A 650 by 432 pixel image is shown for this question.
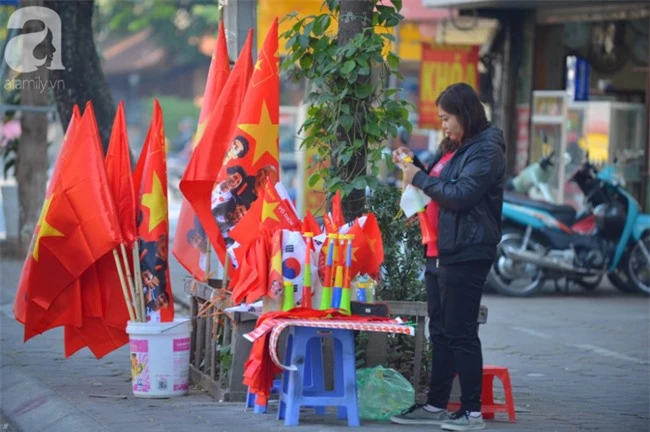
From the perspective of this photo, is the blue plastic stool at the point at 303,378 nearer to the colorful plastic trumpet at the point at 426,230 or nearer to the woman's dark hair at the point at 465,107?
the colorful plastic trumpet at the point at 426,230

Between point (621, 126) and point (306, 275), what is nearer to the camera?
point (306, 275)

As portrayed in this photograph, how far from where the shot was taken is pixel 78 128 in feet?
22.4

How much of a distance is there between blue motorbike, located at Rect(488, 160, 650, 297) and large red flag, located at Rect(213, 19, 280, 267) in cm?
610

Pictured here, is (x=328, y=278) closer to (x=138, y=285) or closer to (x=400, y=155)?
(x=400, y=155)

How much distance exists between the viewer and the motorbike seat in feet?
41.4

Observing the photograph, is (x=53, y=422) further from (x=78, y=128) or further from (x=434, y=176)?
(x=434, y=176)

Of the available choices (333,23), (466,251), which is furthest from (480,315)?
(333,23)

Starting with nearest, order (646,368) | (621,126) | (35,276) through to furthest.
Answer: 1. (35,276)
2. (646,368)
3. (621,126)

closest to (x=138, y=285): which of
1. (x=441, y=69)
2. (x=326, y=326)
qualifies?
(x=326, y=326)

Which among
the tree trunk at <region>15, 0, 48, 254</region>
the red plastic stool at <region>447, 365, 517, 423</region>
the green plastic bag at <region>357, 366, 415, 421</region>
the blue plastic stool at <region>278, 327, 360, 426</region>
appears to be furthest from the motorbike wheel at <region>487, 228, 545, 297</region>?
the blue plastic stool at <region>278, 327, 360, 426</region>

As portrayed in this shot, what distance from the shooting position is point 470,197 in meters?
5.70

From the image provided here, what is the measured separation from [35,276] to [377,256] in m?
2.11

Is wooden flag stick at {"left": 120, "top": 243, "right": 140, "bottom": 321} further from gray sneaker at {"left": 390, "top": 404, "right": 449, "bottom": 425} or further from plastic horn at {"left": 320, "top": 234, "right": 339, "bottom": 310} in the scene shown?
gray sneaker at {"left": 390, "top": 404, "right": 449, "bottom": 425}

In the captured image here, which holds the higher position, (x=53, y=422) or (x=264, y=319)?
(x=264, y=319)
